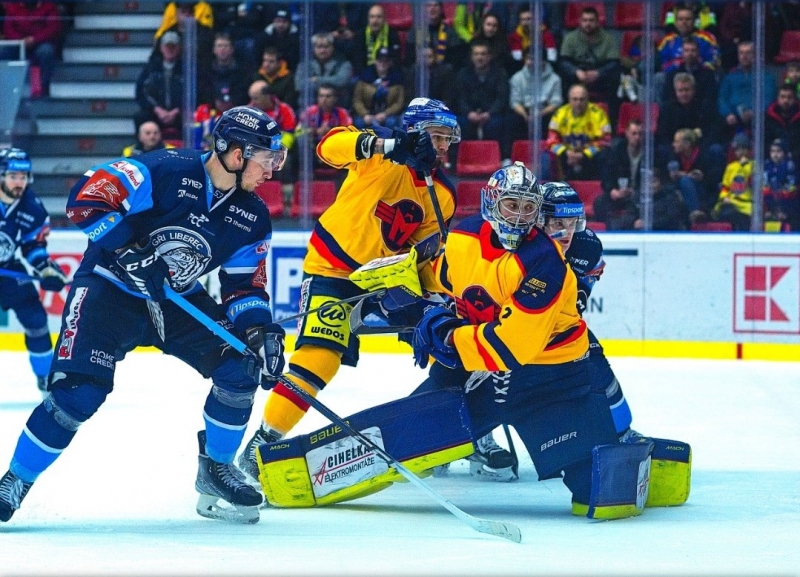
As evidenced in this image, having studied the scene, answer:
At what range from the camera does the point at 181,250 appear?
3.64 meters

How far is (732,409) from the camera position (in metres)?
5.85

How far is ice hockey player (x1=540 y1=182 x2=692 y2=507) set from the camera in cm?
400

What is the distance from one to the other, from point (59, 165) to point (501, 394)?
17.5 ft

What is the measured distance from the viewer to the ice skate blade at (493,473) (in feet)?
14.5

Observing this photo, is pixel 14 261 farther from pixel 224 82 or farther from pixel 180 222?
pixel 180 222

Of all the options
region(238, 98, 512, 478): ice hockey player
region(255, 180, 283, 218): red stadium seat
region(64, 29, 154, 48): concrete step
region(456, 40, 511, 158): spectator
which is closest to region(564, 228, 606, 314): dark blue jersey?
region(238, 98, 512, 478): ice hockey player

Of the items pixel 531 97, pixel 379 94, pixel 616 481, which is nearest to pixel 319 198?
pixel 379 94

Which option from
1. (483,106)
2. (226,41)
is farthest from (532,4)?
(226,41)

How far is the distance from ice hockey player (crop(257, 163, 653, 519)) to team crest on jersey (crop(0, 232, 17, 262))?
8.85ft

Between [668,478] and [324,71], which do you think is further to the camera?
[324,71]

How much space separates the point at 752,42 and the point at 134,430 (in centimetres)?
437

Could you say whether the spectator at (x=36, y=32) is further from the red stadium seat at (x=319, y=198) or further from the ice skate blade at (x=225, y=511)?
the ice skate blade at (x=225, y=511)

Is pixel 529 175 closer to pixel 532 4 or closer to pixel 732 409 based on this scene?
pixel 732 409

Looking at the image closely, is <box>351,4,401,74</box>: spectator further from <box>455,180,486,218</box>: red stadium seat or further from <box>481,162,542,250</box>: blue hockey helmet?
<box>481,162,542,250</box>: blue hockey helmet
